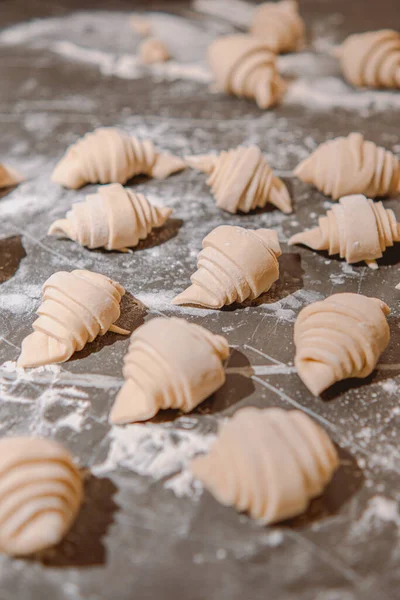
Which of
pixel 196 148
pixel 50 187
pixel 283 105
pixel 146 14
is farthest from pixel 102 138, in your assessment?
pixel 146 14

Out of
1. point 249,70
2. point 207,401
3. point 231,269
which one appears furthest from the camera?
point 249,70

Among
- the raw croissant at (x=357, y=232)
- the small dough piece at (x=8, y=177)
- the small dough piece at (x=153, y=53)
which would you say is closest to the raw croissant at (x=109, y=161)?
the small dough piece at (x=8, y=177)

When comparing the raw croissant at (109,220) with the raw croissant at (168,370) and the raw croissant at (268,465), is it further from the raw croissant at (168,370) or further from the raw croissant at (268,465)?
the raw croissant at (268,465)

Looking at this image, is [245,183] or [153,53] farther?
[153,53]

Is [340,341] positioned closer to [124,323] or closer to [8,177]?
[124,323]

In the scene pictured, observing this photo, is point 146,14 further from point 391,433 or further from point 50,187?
point 391,433

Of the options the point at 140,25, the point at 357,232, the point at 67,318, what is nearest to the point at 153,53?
the point at 140,25
